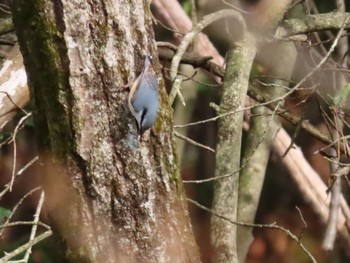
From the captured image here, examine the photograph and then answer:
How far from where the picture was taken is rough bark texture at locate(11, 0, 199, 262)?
5.31 ft

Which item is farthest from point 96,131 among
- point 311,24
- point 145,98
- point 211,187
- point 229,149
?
point 211,187

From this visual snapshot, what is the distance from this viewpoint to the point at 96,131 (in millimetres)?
1658

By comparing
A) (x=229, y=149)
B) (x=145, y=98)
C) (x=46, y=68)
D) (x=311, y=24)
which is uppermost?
(x=46, y=68)

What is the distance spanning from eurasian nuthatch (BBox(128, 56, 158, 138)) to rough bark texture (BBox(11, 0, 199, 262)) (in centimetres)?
2

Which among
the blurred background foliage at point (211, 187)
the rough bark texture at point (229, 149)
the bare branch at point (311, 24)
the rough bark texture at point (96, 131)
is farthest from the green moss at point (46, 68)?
the blurred background foliage at point (211, 187)

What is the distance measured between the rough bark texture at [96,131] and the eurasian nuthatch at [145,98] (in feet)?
0.08

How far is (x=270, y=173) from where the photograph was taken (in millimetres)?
5441

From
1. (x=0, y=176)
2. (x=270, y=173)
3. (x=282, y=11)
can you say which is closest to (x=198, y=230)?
(x=270, y=173)

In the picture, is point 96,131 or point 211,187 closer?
point 96,131

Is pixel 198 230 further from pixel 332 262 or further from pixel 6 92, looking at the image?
pixel 6 92

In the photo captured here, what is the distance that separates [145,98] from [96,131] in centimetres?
12

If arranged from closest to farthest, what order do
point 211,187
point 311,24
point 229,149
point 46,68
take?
point 46,68
point 229,149
point 311,24
point 211,187

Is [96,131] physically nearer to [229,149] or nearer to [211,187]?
[229,149]

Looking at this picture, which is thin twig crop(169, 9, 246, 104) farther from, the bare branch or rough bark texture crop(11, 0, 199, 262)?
rough bark texture crop(11, 0, 199, 262)
